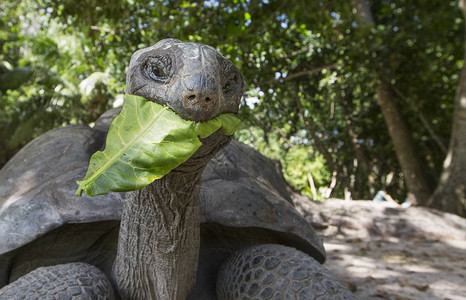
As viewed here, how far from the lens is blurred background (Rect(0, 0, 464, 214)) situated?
4.53 meters

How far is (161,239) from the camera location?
3.87 feet

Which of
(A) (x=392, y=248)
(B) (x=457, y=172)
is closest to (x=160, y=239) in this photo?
(A) (x=392, y=248)

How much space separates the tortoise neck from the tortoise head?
0.22 meters

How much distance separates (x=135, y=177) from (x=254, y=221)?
2.54ft

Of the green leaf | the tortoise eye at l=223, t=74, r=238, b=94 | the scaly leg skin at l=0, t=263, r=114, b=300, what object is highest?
the tortoise eye at l=223, t=74, r=238, b=94

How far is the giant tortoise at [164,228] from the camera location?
96 centimetres

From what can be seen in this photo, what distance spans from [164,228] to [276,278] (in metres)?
0.41

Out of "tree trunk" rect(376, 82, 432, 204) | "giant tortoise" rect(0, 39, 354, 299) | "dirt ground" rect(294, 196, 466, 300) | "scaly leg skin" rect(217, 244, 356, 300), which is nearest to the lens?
"giant tortoise" rect(0, 39, 354, 299)

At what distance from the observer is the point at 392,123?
564 cm

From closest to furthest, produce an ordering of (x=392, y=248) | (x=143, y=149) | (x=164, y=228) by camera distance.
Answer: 1. (x=143, y=149)
2. (x=164, y=228)
3. (x=392, y=248)

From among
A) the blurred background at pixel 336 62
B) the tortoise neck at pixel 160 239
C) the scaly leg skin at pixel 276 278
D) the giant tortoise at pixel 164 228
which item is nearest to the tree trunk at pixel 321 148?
the blurred background at pixel 336 62

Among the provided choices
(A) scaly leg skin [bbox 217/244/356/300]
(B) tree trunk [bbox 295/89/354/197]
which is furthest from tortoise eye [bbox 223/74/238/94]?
(B) tree trunk [bbox 295/89/354/197]

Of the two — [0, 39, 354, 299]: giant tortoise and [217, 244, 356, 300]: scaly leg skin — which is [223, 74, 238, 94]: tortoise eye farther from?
[217, 244, 356, 300]: scaly leg skin

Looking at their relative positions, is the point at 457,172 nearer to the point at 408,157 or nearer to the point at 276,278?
the point at 408,157
